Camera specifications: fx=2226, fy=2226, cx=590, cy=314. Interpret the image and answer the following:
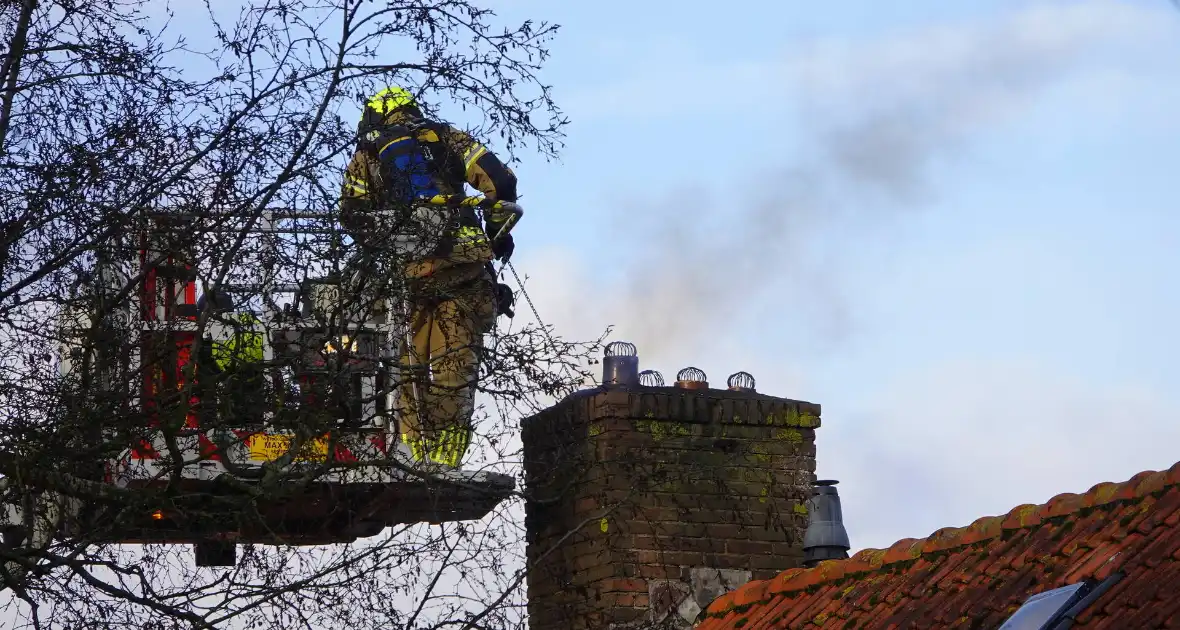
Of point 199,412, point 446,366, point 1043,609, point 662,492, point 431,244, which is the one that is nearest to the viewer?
point 1043,609

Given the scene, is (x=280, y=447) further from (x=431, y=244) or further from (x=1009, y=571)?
(x=1009, y=571)

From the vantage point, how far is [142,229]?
10.8 metres

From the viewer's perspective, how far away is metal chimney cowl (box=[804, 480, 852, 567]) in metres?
12.6

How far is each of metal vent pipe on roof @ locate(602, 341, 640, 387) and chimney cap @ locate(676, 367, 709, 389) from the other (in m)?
0.27

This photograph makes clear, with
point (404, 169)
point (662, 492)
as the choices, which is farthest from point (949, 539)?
point (404, 169)

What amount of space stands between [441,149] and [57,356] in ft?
7.49

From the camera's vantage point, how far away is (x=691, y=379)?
1327 cm

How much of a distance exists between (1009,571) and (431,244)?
11.8ft

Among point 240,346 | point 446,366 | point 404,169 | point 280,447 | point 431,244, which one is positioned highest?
point 404,169

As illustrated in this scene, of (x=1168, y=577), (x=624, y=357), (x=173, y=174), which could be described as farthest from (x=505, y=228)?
(x=1168, y=577)

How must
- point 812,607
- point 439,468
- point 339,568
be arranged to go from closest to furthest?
point 339,568 < point 812,607 < point 439,468

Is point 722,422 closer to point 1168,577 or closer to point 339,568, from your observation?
point 339,568

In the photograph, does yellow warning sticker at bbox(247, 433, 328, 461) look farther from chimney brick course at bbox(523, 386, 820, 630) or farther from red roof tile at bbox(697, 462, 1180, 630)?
red roof tile at bbox(697, 462, 1180, 630)

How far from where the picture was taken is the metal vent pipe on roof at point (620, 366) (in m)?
13.1
